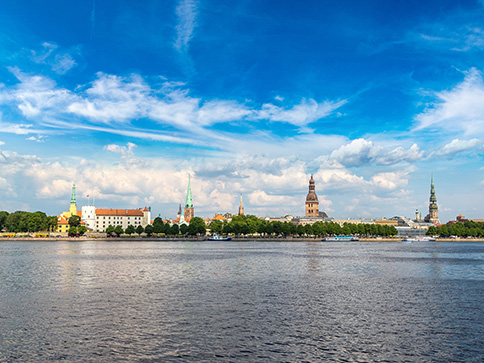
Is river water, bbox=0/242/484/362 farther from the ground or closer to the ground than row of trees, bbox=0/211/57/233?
closer to the ground

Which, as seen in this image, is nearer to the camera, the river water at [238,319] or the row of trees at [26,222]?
the river water at [238,319]

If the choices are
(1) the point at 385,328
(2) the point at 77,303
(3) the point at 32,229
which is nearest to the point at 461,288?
(1) the point at 385,328

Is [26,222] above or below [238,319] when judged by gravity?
above

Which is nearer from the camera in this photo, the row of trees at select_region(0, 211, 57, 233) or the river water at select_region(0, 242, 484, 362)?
the river water at select_region(0, 242, 484, 362)

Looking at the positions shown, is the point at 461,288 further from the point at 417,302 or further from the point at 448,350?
the point at 448,350

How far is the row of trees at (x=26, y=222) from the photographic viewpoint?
18220 centimetres

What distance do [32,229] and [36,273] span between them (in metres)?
144

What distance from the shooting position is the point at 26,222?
183125mm

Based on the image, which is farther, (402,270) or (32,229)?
(32,229)

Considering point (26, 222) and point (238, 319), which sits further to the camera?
point (26, 222)

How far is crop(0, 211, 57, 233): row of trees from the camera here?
182 meters

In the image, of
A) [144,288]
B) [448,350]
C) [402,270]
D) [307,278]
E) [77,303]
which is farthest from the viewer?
[402,270]

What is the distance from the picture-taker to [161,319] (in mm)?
27672

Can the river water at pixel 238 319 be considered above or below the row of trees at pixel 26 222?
below
